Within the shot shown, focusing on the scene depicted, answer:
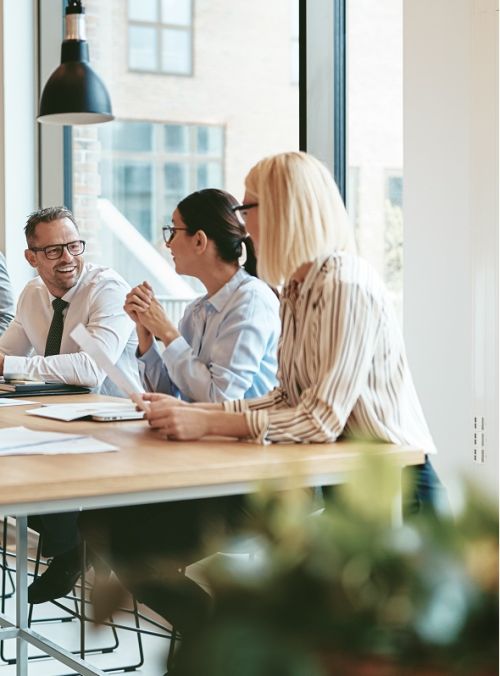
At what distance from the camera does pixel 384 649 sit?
42 cm

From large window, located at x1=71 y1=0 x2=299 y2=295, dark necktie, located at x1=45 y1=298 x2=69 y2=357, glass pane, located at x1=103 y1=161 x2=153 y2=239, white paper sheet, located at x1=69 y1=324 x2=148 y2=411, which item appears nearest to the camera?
white paper sheet, located at x1=69 y1=324 x2=148 y2=411

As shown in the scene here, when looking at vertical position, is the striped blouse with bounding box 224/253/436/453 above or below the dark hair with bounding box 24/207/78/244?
below

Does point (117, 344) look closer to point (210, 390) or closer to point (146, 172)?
point (210, 390)

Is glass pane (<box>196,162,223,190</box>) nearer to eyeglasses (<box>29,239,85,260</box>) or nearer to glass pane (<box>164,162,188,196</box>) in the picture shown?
glass pane (<box>164,162,188,196</box>)

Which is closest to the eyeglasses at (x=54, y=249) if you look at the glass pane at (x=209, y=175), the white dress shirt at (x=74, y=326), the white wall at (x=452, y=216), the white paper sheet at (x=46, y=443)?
the white dress shirt at (x=74, y=326)

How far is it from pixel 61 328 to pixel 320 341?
5.64 ft

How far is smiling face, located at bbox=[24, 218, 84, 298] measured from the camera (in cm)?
353

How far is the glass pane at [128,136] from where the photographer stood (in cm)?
481

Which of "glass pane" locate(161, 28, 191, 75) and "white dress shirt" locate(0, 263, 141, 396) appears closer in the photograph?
"white dress shirt" locate(0, 263, 141, 396)

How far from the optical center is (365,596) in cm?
43

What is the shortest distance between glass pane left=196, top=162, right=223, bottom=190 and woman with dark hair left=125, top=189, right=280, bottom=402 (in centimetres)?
156

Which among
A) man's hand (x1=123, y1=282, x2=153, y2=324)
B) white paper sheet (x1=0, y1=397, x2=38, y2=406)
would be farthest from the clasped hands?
white paper sheet (x1=0, y1=397, x2=38, y2=406)

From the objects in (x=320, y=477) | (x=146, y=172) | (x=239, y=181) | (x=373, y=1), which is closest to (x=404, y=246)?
(x=373, y=1)

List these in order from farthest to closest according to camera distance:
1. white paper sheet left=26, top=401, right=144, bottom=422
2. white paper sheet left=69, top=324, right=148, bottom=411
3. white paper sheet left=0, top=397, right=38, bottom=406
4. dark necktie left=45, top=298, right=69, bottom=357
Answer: dark necktie left=45, top=298, right=69, bottom=357
white paper sheet left=0, top=397, right=38, bottom=406
white paper sheet left=26, top=401, right=144, bottom=422
white paper sheet left=69, top=324, right=148, bottom=411
